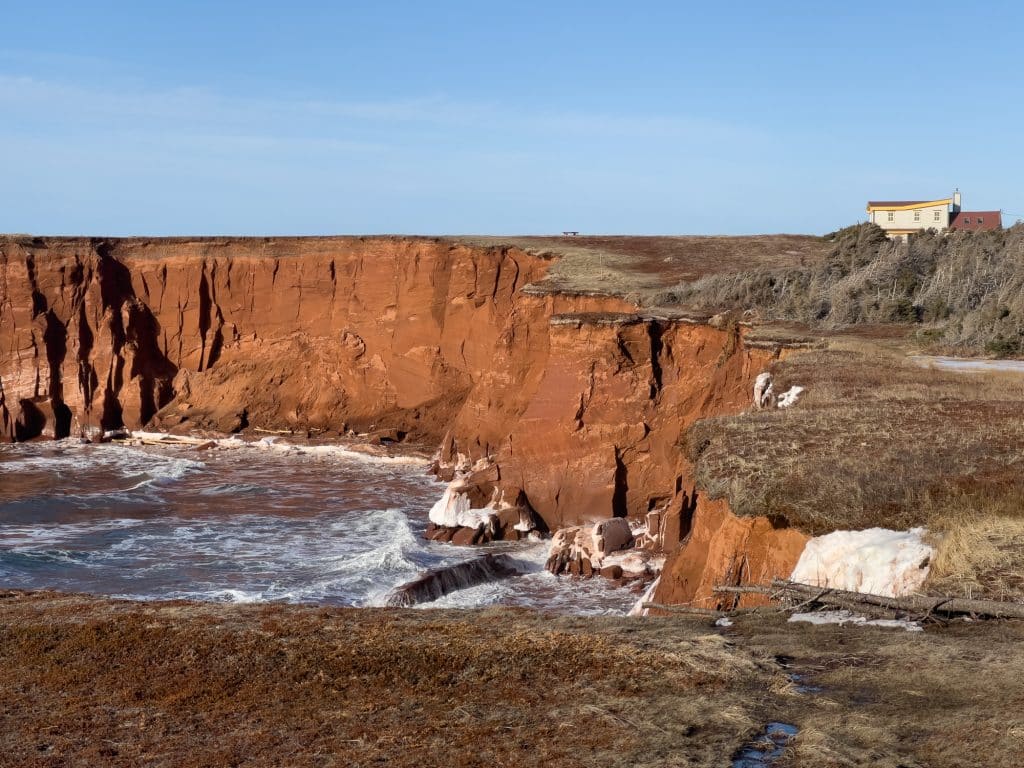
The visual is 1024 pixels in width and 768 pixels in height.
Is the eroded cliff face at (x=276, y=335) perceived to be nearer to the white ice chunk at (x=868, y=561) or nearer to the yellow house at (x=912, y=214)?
the white ice chunk at (x=868, y=561)

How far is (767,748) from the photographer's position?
7078 millimetres

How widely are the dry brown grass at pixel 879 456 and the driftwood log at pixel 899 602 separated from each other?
0.51 meters

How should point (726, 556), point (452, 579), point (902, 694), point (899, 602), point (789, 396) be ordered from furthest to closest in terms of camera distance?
point (452, 579) < point (789, 396) < point (726, 556) < point (899, 602) < point (902, 694)

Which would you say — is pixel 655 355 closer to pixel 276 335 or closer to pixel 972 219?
pixel 276 335

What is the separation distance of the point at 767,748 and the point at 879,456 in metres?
7.48

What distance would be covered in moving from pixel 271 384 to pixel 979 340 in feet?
85.0

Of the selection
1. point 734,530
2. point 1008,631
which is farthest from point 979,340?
point 1008,631

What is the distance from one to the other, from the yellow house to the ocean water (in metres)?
36.4

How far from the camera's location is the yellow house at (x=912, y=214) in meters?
59.3

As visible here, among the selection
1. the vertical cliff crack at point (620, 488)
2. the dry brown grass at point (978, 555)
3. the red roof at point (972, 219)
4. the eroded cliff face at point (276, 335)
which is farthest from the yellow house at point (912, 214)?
the dry brown grass at point (978, 555)

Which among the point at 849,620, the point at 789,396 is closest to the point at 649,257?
the point at 789,396

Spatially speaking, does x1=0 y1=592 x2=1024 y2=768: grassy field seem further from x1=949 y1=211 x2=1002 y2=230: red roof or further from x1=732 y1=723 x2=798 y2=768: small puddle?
x1=949 y1=211 x2=1002 y2=230: red roof

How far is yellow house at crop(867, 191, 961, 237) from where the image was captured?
195ft

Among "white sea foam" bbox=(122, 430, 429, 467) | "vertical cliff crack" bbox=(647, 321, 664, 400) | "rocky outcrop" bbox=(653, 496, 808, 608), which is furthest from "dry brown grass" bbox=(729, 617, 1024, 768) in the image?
"white sea foam" bbox=(122, 430, 429, 467)
